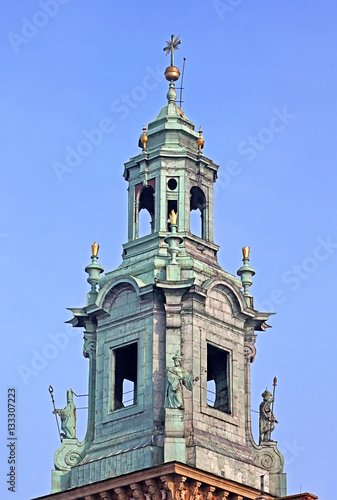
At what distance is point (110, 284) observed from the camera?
79562mm

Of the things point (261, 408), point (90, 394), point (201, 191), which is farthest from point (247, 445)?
point (201, 191)

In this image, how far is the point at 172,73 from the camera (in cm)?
8600

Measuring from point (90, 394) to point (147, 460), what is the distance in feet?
22.0

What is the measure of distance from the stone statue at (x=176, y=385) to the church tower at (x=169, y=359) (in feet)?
0.15

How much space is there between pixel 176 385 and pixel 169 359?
1.86 meters

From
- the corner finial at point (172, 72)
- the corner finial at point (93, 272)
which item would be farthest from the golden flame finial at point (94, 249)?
the corner finial at point (172, 72)

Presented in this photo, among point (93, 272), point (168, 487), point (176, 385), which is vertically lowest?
point (168, 487)

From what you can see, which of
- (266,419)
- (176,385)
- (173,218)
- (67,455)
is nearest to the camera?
(176,385)

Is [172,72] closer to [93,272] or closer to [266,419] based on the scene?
[93,272]

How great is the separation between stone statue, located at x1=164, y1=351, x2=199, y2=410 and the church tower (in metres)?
0.04

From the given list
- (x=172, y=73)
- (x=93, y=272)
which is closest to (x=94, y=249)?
(x=93, y=272)

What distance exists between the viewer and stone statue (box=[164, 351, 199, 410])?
74688mm

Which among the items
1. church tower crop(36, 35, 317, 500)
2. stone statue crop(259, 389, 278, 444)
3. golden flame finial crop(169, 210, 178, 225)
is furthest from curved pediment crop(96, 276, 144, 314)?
stone statue crop(259, 389, 278, 444)

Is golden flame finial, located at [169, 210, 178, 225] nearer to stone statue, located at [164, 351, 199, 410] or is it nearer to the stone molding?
stone statue, located at [164, 351, 199, 410]
